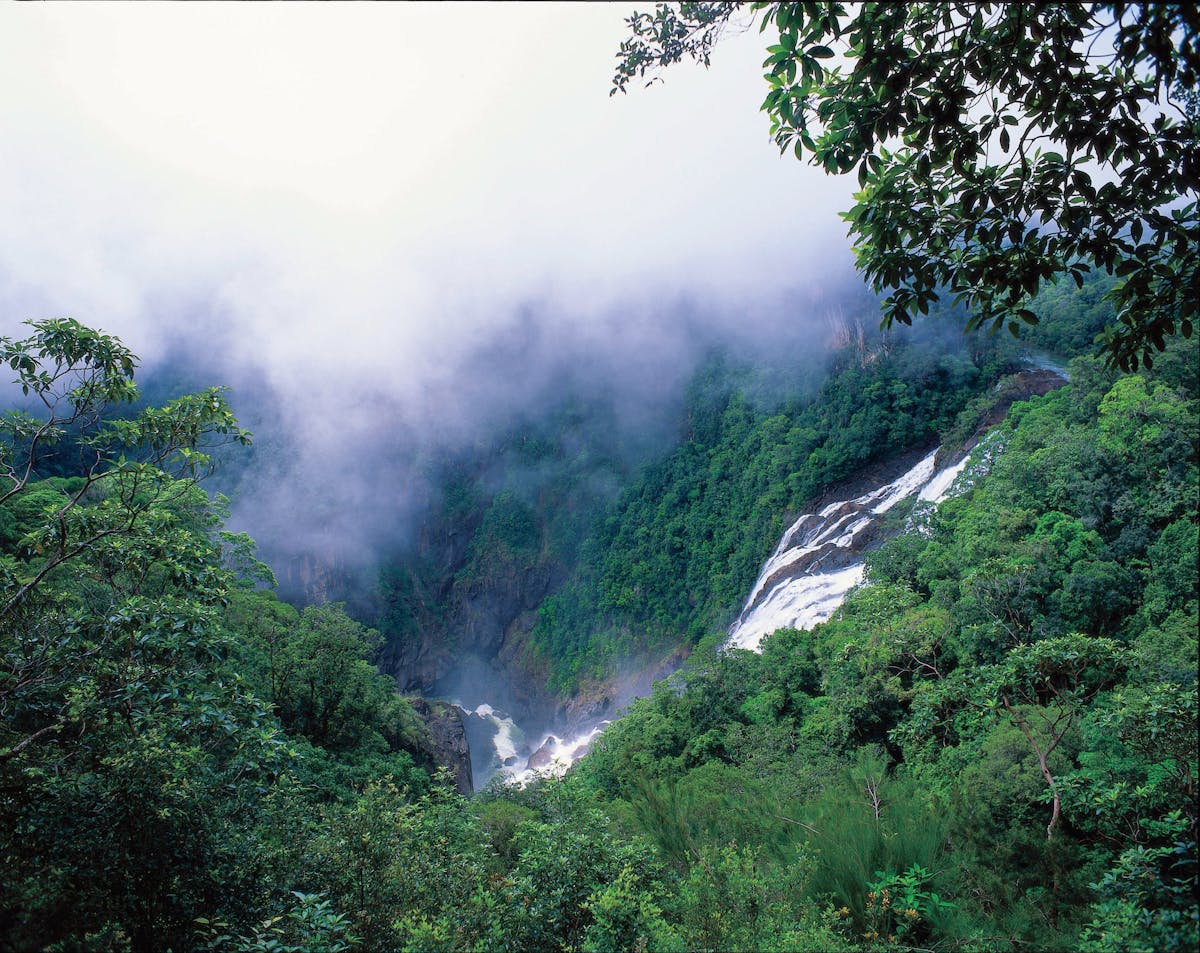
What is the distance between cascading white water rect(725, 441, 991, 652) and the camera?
27422 mm

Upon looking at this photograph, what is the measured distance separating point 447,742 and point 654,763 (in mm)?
15024

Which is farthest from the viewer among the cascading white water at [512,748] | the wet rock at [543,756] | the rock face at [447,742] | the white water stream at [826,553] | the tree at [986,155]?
the cascading white water at [512,748]

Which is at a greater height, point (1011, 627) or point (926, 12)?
point (926, 12)

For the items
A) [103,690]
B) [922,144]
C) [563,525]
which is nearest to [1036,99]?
[922,144]

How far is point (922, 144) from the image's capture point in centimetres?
355

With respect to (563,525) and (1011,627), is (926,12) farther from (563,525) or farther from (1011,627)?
(563,525)

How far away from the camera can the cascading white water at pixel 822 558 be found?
2742 cm

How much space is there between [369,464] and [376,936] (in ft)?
220

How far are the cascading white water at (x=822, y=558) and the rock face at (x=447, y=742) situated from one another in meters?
13.4

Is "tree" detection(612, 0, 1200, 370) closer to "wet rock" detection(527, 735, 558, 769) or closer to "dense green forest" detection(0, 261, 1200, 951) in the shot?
"dense green forest" detection(0, 261, 1200, 951)

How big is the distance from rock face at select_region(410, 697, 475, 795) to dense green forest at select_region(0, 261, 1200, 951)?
296 inches

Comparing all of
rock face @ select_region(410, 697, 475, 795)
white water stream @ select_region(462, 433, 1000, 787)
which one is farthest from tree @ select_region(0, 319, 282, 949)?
rock face @ select_region(410, 697, 475, 795)

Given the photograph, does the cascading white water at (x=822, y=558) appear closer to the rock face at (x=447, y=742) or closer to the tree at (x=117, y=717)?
the rock face at (x=447, y=742)

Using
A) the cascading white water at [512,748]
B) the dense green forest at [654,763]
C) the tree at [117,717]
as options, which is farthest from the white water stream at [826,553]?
the tree at [117,717]
